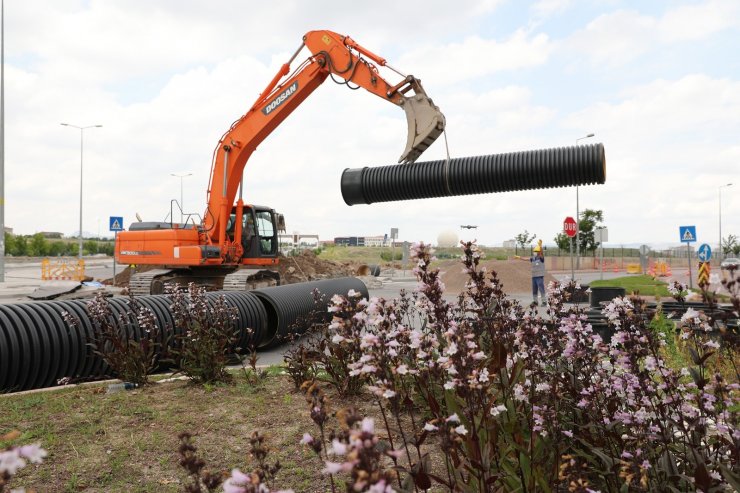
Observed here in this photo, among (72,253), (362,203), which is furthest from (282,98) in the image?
(72,253)

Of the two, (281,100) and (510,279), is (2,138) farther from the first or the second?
(510,279)

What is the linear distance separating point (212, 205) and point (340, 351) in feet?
31.2

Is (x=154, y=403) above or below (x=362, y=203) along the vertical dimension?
below

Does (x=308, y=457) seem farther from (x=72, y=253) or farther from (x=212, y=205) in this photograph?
(x=72, y=253)

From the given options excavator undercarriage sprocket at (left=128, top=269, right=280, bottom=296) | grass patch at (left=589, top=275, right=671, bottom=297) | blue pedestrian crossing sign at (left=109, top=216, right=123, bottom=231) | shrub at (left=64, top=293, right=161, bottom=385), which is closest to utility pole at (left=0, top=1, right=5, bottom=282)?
blue pedestrian crossing sign at (left=109, top=216, right=123, bottom=231)

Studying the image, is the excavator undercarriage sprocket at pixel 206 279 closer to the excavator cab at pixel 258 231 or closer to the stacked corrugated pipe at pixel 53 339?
the excavator cab at pixel 258 231

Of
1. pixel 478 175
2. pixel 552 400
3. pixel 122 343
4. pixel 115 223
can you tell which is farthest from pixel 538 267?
pixel 115 223

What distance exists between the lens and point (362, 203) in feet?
20.7

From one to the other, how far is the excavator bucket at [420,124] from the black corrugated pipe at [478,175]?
1.90 m

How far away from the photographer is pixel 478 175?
5684 mm

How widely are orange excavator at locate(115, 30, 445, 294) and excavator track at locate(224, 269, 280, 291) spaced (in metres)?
0.02

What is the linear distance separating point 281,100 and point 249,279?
13.8 feet

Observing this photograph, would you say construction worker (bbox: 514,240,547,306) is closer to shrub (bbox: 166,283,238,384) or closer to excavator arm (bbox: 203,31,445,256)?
excavator arm (bbox: 203,31,445,256)

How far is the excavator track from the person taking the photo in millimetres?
11977
